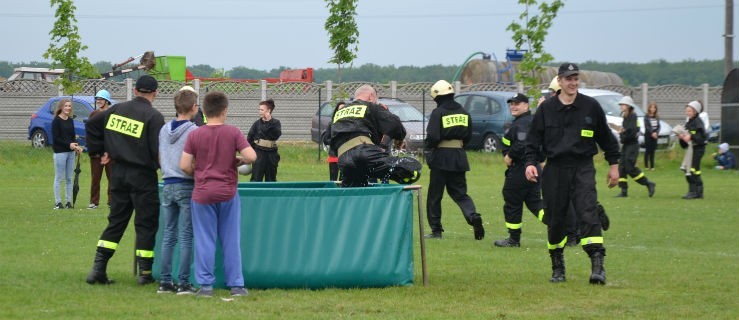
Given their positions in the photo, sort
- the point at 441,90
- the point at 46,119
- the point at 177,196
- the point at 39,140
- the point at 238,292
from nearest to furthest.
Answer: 1. the point at 238,292
2. the point at 177,196
3. the point at 441,90
4. the point at 46,119
5. the point at 39,140

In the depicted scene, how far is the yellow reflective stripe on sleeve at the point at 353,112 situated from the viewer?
11.5 metres

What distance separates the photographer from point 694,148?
2331 cm

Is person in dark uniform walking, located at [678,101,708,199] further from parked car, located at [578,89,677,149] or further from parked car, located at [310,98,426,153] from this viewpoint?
parked car, located at [578,89,677,149]

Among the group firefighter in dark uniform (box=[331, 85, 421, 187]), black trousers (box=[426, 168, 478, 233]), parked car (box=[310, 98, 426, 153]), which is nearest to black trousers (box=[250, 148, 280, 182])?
black trousers (box=[426, 168, 478, 233])

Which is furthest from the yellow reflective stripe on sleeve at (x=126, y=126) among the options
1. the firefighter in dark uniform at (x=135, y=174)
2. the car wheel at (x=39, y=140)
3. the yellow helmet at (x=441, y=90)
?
the car wheel at (x=39, y=140)

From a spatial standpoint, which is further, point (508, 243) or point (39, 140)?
point (39, 140)

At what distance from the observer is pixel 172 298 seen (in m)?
9.82

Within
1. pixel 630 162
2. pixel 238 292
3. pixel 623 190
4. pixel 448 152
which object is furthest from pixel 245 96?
pixel 238 292

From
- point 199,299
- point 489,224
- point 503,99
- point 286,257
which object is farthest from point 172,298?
point 503,99

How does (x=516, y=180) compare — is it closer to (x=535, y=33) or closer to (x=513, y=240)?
(x=513, y=240)

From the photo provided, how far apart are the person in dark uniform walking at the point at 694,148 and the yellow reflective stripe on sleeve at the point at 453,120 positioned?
31.0 ft

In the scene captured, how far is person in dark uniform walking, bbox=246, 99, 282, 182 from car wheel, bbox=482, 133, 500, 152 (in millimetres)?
13340

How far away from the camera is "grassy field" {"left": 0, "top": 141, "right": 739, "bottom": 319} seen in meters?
9.23

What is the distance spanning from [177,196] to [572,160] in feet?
11.5
